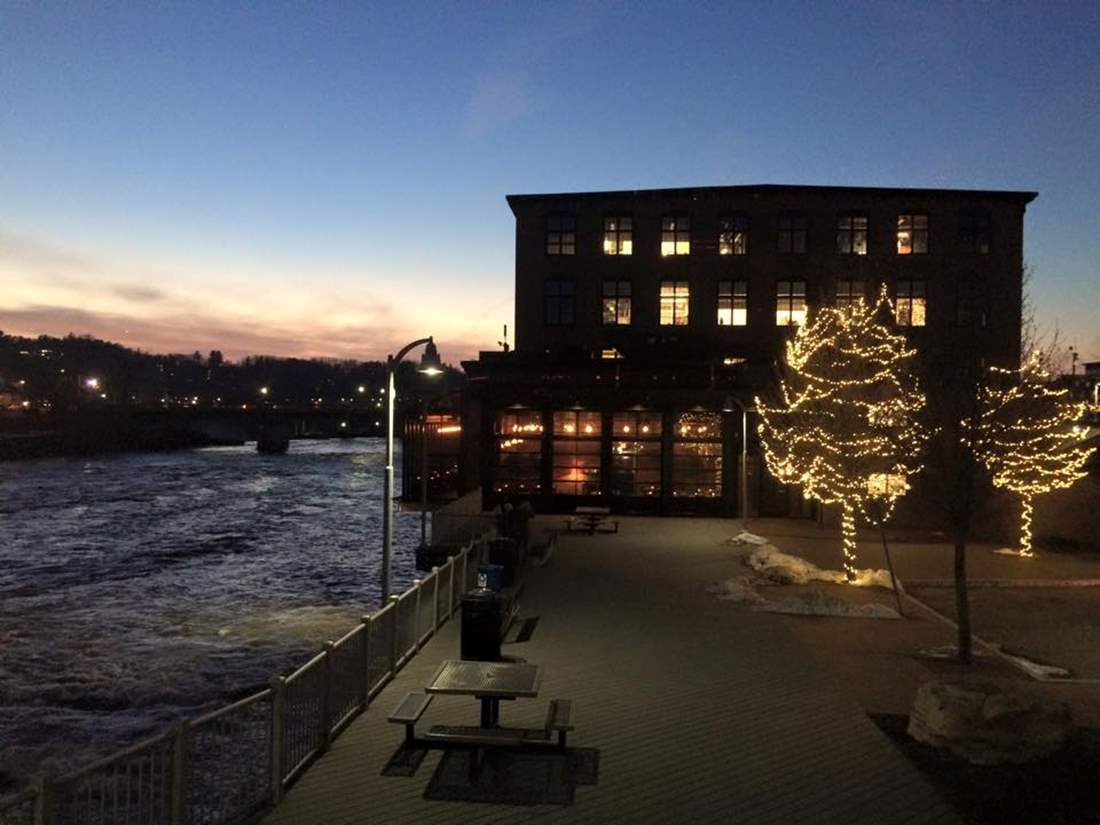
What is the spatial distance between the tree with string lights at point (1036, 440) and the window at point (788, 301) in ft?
49.4

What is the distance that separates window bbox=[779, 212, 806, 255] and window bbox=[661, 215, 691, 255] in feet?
15.1

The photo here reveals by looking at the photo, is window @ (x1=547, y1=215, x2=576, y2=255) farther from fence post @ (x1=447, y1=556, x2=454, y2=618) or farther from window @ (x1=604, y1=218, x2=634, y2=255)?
fence post @ (x1=447, y1=556, x2=454, y2=618)

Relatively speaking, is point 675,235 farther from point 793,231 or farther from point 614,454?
point 614,454

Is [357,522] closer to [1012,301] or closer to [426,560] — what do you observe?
[426,560]

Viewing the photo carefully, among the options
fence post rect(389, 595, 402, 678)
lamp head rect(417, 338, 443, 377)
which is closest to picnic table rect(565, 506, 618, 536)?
lamp head rect(417, 338, 443, 377)

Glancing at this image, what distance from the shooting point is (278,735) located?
855 cm

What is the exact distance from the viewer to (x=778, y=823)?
8.16 meters

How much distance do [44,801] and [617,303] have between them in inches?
1521

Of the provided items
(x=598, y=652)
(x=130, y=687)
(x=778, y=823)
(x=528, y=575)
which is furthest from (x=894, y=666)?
(x=130, y=687)

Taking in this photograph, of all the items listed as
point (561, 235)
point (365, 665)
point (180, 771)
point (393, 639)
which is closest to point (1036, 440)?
point (393, 639)

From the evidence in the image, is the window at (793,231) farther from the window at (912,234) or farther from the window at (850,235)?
the window at (912,234)

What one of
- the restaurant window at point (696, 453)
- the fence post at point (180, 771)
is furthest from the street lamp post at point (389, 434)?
the restaurant window at point (696, 453)

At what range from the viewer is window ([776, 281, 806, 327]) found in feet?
140

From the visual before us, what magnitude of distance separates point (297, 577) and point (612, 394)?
1477 cm
